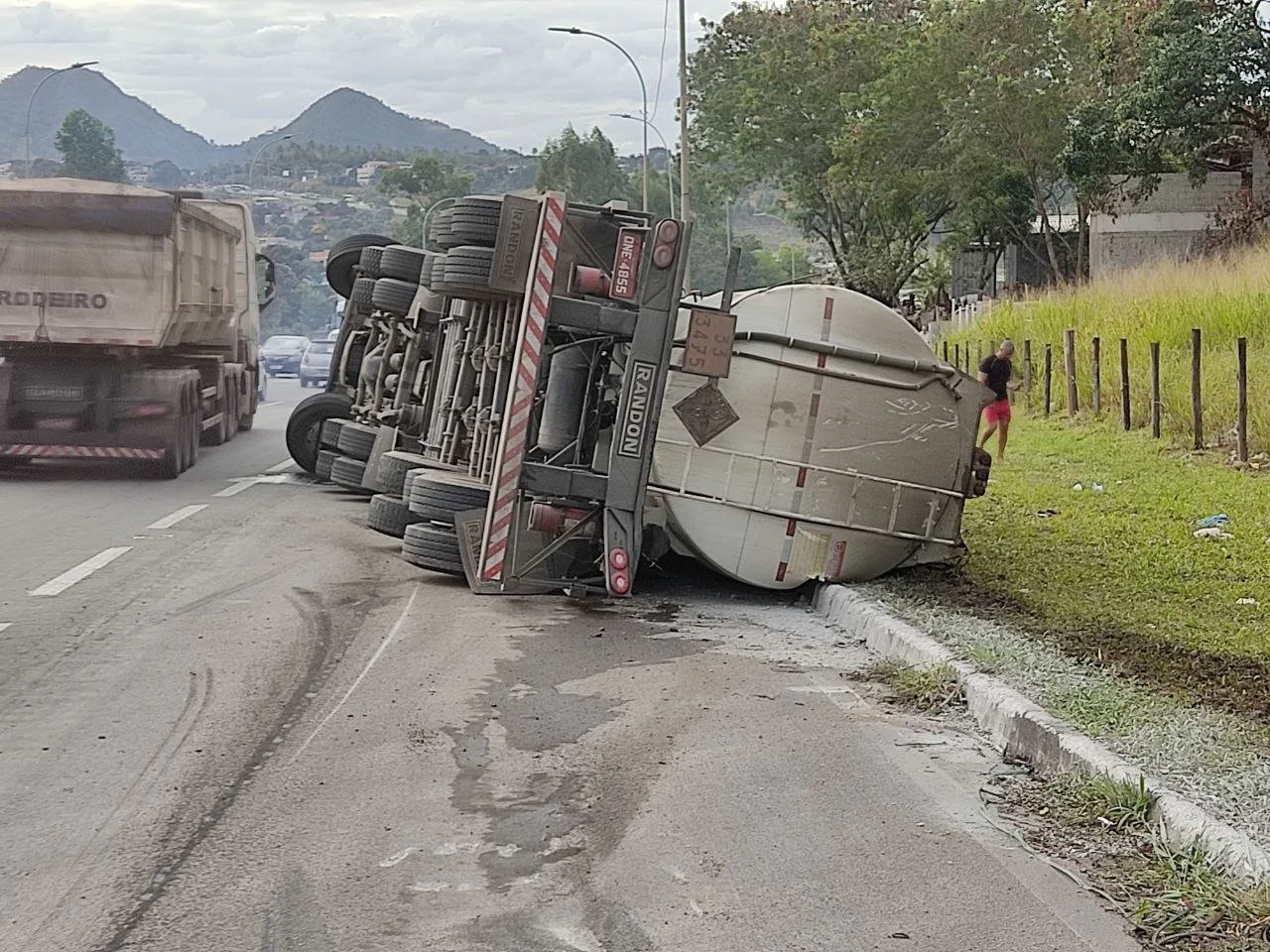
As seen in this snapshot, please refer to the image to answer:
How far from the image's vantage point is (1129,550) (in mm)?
12438

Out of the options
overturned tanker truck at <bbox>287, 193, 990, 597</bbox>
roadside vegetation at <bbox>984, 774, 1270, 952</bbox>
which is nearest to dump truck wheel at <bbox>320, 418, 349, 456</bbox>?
overturned tanker truck at <bbox>287, 193, 990, 597</bbox>

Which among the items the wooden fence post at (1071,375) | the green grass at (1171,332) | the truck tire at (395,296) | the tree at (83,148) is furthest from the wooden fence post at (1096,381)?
the tree at (83,148)

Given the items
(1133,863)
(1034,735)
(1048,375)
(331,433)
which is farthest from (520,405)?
(1048,375)

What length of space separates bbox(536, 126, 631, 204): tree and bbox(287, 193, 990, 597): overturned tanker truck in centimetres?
7120

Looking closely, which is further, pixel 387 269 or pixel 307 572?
pixel 387 269

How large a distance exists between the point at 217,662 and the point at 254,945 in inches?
157

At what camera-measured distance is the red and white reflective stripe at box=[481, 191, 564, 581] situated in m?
10.4

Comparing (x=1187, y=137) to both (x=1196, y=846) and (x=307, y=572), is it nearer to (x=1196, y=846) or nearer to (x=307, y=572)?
(x=307, y=572)

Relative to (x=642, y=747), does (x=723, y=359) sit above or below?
above

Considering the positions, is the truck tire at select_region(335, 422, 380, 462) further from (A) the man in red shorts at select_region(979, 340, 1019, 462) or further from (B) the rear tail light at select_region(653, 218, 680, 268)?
(A) the man in red shorts at select_region(979, 340, 1019, 462)

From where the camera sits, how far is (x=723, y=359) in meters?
10.5

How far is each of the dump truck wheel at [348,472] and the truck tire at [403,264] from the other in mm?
1764

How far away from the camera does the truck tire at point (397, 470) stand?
40.7 ft

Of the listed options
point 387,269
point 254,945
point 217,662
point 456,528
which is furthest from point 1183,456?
point 254,945
